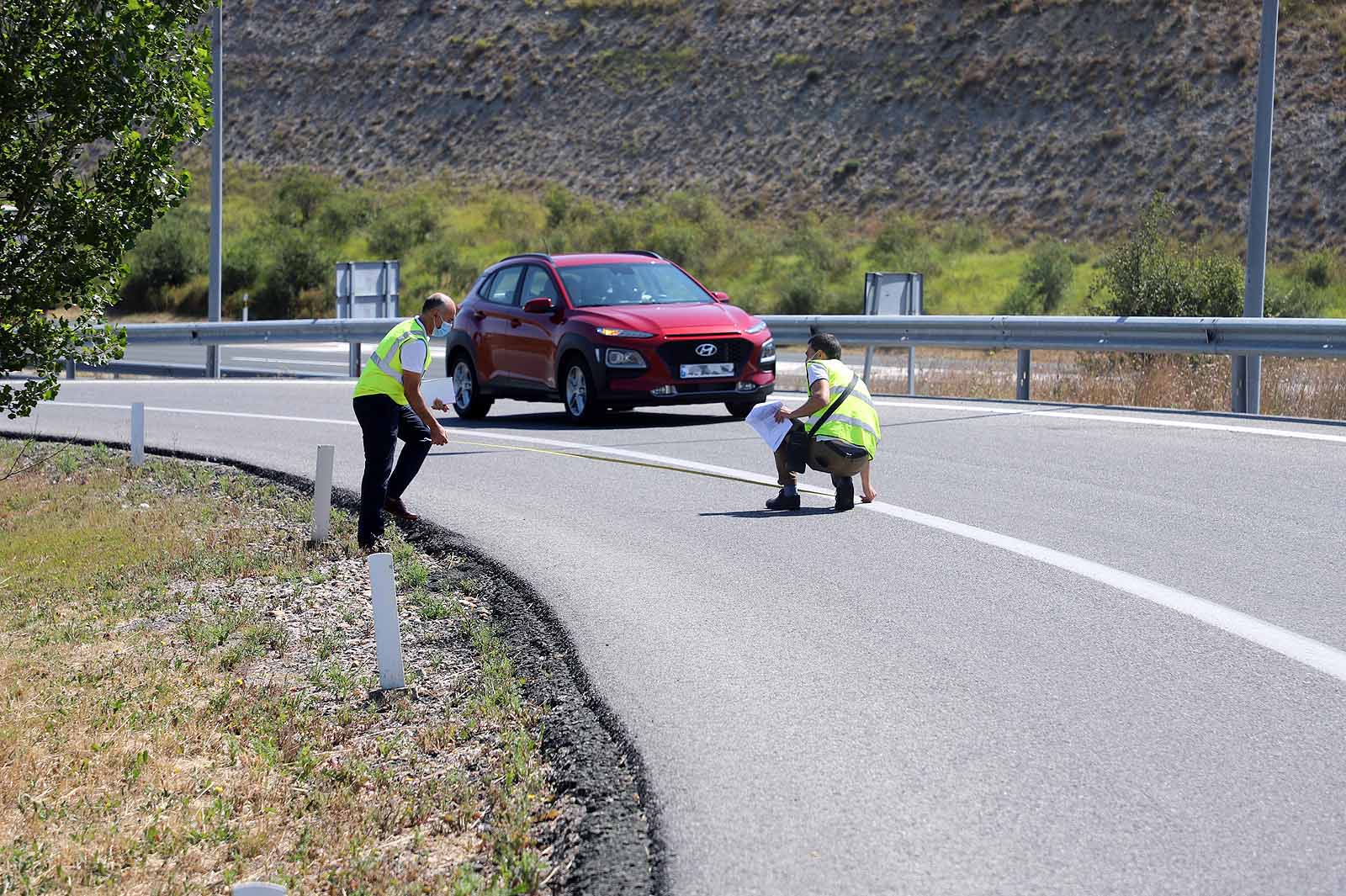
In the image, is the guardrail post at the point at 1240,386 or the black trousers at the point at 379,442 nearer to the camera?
the black trousers at the point at 379,442

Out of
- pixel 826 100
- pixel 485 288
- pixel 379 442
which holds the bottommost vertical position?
pixel 379 442

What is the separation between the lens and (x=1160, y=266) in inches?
1145

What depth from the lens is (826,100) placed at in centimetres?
6594

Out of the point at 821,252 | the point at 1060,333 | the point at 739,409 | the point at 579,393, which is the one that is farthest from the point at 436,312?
the point at 821,252

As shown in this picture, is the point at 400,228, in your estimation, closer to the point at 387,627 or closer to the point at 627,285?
the point at 627,285

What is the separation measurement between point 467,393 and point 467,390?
0.10ft

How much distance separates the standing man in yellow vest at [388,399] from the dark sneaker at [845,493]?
101 inches

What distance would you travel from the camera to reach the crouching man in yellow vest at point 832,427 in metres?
10.8

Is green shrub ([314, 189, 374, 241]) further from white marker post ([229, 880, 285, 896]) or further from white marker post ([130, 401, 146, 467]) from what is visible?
white marker post ([229, 880, 285, 896])

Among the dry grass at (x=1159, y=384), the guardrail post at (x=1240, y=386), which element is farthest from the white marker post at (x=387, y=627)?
the dry grass at (x=1159, y=384)

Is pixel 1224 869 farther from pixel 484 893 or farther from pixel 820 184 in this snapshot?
pixel 820 184

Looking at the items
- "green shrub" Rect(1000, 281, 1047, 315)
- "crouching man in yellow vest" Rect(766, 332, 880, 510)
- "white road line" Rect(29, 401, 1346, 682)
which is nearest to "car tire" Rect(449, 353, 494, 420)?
"white road line" Rect(29, 401, 1346, 682)

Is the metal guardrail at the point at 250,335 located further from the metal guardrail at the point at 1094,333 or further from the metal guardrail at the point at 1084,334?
the metal guardrail at the point at 1094,333

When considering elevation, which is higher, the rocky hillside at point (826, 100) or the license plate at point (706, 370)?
the rocky hillside at point (826, 100)
